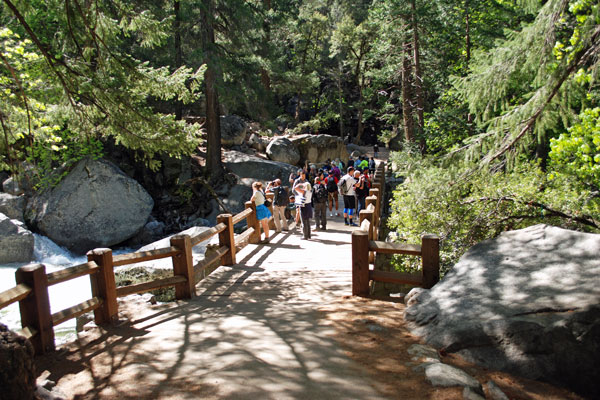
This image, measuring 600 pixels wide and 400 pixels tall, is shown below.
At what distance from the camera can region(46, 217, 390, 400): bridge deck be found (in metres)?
3.60

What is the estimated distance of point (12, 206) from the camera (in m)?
15.5

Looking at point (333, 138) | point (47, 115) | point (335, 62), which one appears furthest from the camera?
point (335, 62)

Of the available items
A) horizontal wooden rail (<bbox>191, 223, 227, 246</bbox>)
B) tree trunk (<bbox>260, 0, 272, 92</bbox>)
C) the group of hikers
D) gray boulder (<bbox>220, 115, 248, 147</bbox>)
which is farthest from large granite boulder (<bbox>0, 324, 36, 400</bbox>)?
gray boulder (<bbox>220, 115, 248, 147</bbox>)

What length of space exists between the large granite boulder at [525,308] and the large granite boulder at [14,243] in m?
12.9

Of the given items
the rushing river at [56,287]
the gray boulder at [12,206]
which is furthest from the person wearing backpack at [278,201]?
the gray boulder at [12,206]

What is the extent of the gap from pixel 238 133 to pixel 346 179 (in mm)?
15342

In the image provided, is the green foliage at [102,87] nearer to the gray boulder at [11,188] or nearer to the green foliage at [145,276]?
the green foliage at [145,276]

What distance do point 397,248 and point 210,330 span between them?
2.62m

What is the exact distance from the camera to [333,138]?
31.0m

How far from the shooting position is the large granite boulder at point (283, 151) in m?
27.4

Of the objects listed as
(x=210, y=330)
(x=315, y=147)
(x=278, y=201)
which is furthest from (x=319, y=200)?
(x=315, y=147)

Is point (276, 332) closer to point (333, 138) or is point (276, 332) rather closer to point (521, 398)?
point (521, 398)

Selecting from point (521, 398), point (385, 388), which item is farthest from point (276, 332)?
point (521, 398)

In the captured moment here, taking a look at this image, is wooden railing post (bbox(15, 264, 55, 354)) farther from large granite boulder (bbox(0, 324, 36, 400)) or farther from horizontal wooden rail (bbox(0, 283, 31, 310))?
large granite boulder (bbox(0, 324, 36, 400))
